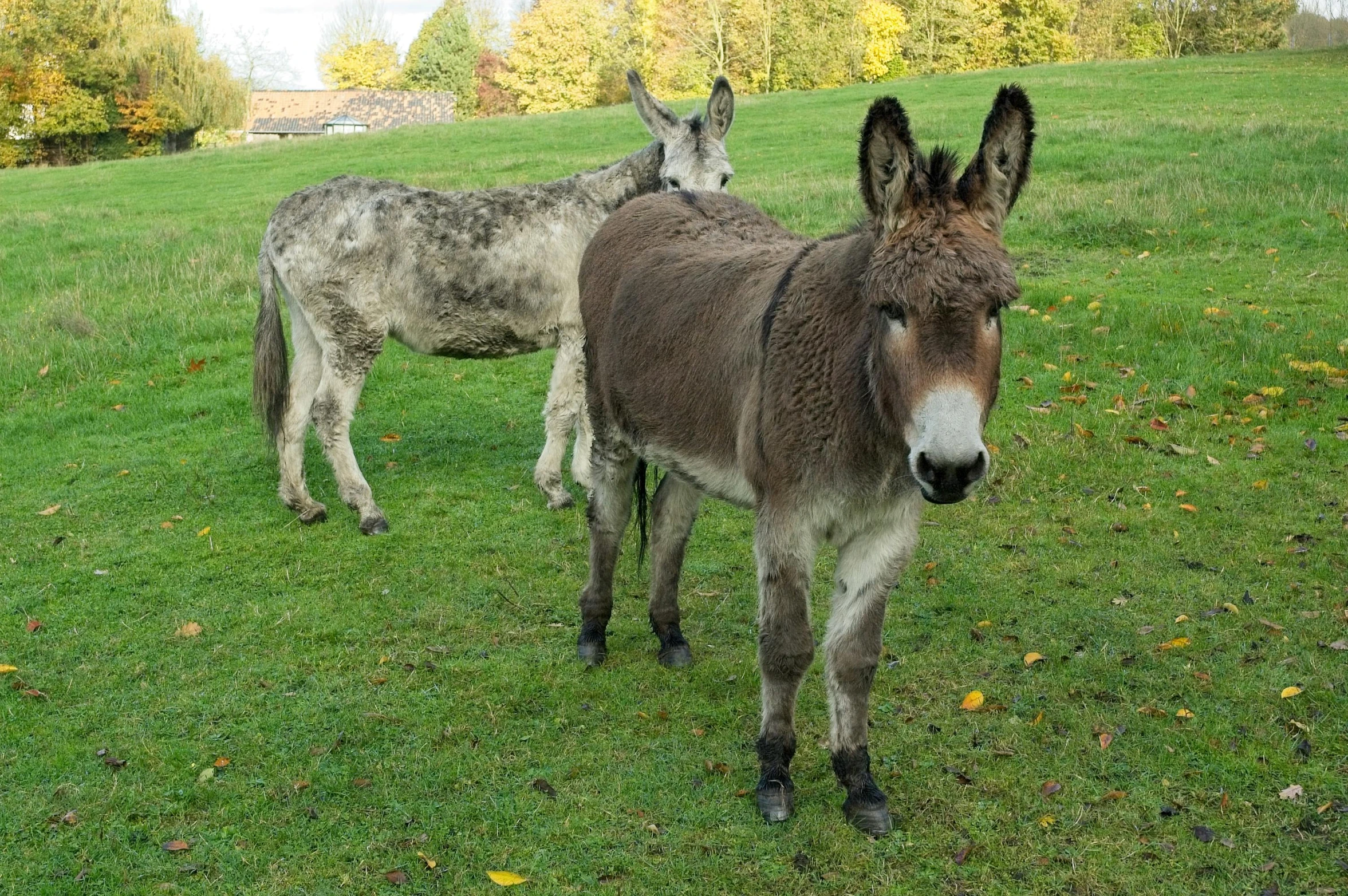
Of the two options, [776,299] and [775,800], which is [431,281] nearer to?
[776,299]

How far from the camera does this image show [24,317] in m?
13.2

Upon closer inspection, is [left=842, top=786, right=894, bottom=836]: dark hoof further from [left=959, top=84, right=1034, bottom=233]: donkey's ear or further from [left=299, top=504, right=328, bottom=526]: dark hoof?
[left=299, top=504, right=328, bottom=526]: dark hoof

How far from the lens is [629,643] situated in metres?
5.78

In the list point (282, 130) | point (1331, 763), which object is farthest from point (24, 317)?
point (282, 130)

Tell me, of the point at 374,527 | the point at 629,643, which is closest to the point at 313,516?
the point at 374,527

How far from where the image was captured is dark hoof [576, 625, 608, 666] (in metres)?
5.52

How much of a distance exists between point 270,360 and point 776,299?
4800mm

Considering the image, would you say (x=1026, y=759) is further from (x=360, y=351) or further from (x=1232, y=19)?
(x=1232, y=19)

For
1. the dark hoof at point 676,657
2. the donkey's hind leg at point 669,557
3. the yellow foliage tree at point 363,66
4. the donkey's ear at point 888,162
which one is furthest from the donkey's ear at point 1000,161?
the yellow foliage tree at point 363,66

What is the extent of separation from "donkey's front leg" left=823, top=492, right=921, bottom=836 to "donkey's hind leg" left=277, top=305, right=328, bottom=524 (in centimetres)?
481

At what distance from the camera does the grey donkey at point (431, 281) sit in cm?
755

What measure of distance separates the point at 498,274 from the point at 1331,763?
5789 mm

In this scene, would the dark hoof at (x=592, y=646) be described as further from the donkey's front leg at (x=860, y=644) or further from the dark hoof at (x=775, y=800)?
the donkey's front leg at (x=860, y=644)

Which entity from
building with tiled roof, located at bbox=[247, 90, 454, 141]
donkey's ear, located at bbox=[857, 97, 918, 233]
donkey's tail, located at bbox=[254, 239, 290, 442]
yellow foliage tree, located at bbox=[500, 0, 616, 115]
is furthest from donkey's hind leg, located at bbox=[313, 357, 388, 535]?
building with tiled roof, located at bbox=[247, 90, 454, 141]
